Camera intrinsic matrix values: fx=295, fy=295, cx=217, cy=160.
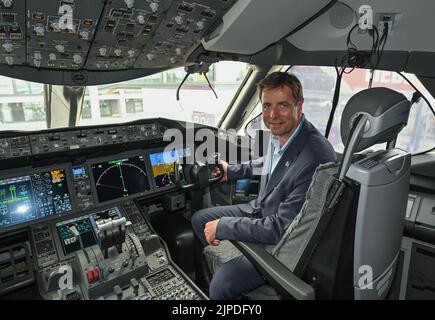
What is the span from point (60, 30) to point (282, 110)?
4.04ft

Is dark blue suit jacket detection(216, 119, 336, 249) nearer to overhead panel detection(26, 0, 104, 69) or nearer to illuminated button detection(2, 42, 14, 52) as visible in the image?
overhead panel detection(26, 0, 104, 69)

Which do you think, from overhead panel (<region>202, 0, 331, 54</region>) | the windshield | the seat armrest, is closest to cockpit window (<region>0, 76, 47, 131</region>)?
the windshield

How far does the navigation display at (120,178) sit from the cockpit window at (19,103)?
1.86 ft

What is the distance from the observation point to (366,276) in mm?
1146

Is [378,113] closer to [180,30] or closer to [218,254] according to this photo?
[218,254]

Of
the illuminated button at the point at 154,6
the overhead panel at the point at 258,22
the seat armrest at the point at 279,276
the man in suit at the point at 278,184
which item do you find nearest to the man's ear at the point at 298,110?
the man in suit at the point at 278,184

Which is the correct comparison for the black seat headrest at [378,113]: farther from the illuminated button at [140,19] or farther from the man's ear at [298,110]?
the illuminated button at [140,19]

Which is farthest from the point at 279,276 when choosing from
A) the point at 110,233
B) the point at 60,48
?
the point at 60,48

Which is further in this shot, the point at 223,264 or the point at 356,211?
the point at 223,264

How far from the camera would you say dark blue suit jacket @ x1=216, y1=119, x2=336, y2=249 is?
1.41 metres

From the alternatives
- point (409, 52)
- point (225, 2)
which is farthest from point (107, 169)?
point (409, 52)

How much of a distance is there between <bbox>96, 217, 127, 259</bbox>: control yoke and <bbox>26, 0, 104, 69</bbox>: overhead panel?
1.02 m
